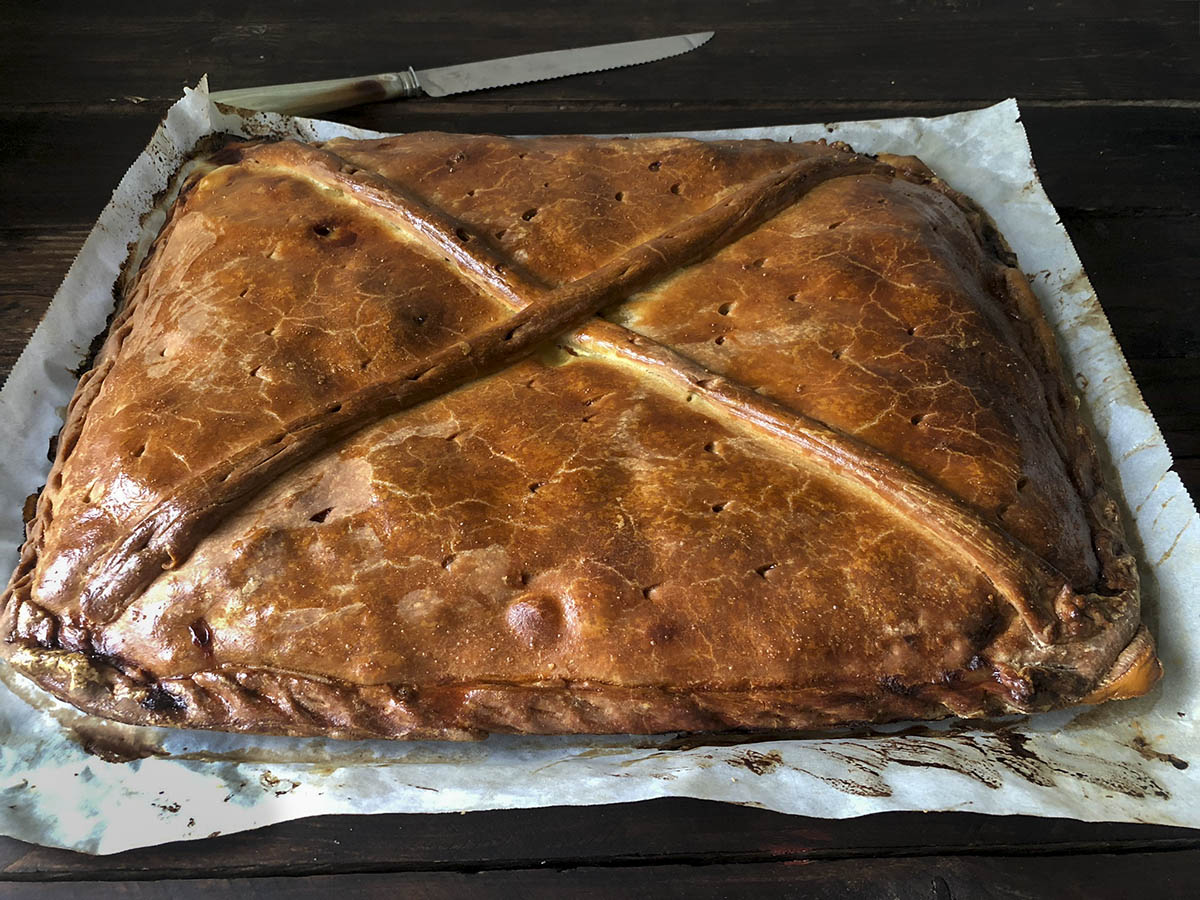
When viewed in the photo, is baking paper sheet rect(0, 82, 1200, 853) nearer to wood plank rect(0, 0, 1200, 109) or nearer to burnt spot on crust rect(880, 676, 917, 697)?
burnt spot on crust rect(880, 676, 917, 697)

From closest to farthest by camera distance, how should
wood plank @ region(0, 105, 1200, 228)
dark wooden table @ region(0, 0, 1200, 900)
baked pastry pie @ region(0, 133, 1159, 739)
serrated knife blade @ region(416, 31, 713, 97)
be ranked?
1. baked pastry pie @ region(0, 133, 1159, 739)
2. dark wooden table @ region(0, 0, 1200, 900)
3. wood plank @ region(0, 105, 1200, 228)
4. serrated knife blade @ region(416, 31, 713, 97)

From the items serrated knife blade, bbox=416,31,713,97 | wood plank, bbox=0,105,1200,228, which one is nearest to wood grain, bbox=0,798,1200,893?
wood plank, bbox=0,105,1200,228

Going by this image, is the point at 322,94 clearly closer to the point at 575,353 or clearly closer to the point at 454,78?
the point at 454,78

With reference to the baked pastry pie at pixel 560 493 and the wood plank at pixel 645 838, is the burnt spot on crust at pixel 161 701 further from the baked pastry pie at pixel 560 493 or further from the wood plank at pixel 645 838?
the wood plank at pixel 645 838

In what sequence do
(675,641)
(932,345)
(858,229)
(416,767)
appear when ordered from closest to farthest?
(675,641)
(416,767)
(932,345)
(858,229)

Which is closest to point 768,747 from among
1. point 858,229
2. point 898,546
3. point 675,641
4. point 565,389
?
point 675,641

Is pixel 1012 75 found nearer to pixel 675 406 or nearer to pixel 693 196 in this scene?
pixel 693 196
